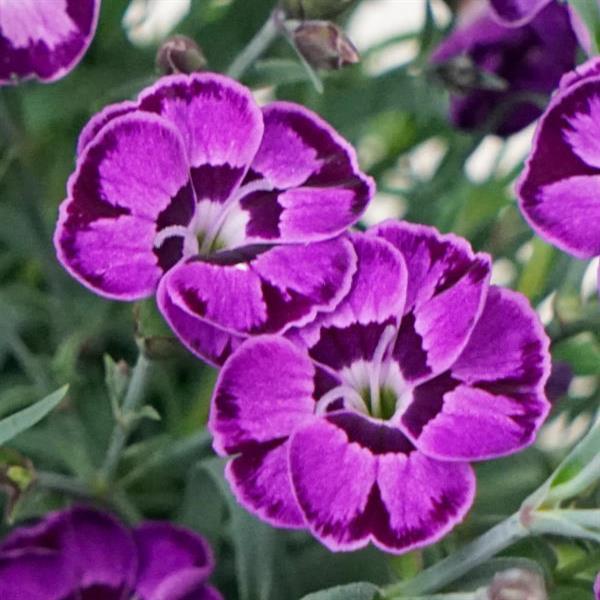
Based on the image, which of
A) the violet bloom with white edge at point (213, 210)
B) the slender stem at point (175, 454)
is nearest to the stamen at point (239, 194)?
the violet bloom with white edge at point (213, 210)

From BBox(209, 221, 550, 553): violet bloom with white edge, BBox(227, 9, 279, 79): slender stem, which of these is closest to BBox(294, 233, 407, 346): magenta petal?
BBox(209, 221, 550, 553): violet bloom with white edge

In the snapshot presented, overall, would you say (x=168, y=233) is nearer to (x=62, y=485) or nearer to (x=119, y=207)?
(x=119, y=207)

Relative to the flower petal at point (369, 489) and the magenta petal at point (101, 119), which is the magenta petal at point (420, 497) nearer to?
the flower petal at point (369, 489)

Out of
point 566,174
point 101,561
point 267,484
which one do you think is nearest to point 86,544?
point 101,561

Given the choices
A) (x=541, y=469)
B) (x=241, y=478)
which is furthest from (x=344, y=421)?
(x=541, y=469)

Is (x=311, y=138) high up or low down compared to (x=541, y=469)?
up

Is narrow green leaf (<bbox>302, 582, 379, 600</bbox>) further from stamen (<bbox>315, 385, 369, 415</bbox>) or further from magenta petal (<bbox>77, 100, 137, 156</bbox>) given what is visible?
magenta petal (<bbox>77, 100, 137, 156</bbox>)

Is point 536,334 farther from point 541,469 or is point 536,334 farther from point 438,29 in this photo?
point 438,29
